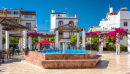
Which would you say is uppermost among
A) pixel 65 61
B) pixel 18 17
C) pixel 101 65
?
pixel 18 17

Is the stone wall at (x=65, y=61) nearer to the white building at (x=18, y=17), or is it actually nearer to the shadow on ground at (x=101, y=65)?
the shadow on ground at (x=101, y=65)

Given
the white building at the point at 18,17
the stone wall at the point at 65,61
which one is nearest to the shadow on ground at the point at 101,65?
the stone wall at the point at 65,61

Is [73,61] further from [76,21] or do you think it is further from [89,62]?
[76,21]

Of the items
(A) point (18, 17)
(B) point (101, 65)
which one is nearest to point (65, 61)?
(B) point (101, 65)

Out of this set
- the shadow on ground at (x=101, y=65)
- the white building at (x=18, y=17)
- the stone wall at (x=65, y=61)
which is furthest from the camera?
the white building at (x=18, y=17)

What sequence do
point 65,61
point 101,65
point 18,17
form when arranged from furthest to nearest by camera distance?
1. point 18,17
2. point 101,65
3. point 65,61

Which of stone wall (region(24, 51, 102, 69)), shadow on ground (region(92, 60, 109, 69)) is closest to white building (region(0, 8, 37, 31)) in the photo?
shadow on ground (region(92, 60, 109, 69))

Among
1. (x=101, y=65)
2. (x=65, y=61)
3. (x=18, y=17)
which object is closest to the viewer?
(x=65, y=61)

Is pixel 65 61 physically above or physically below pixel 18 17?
below

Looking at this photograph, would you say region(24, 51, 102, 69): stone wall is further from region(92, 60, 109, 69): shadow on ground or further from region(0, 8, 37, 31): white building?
region(0, 8, 37, 31): white building


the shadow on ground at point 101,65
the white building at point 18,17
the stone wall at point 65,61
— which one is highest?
the white building at point 18,17

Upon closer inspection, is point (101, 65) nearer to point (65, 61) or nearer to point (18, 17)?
point (65, 61)

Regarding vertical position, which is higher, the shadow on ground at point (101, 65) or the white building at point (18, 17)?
the white building at point (18, 17)

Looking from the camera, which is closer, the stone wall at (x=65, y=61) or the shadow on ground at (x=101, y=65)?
the stone wall at (x=65, y=61)
